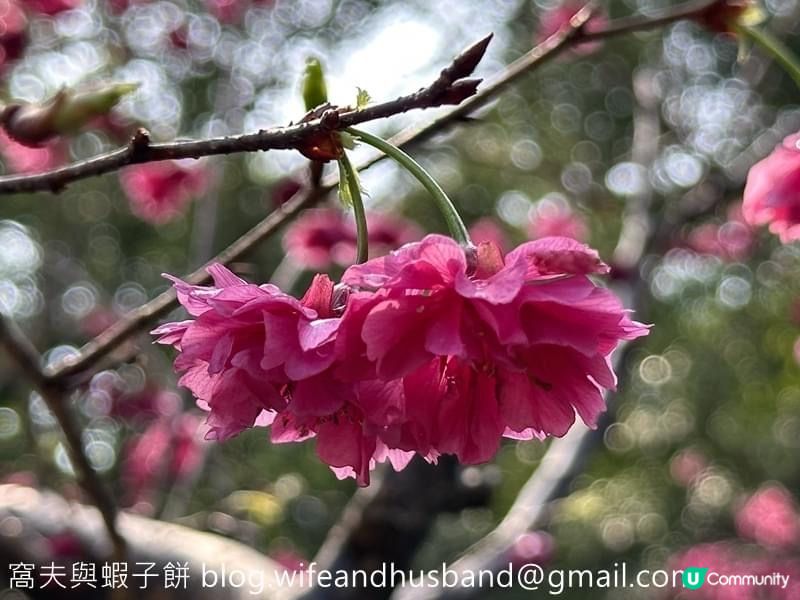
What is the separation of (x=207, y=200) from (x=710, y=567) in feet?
11.2

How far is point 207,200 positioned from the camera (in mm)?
2664

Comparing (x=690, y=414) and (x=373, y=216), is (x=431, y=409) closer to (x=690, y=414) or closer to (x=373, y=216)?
(x=373, y=216)

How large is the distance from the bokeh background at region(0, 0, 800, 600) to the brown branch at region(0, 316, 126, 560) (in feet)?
4.12

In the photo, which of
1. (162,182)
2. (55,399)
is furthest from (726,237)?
(55,399)

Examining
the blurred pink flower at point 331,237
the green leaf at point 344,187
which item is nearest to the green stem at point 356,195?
the green leaf at point 344,187

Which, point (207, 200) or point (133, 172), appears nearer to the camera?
point (207, 200)

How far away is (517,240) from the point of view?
20.2ft

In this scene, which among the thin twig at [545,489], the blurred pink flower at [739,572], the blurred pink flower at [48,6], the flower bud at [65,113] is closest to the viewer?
the flower bud at [65,113]

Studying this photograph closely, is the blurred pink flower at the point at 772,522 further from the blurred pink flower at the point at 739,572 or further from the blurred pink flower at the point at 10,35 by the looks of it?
the blurred pink flower at the point at 10,35

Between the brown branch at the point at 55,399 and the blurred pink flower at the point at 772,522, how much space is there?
A: 5168 mm

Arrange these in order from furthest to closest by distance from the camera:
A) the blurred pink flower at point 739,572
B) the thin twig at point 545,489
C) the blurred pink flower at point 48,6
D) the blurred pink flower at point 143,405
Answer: the blurred pink flower at point 739,572 → the blurred pink flower at point 143,405 → the thin twig at point 545,489 → the blurred pink flower at point 48,6

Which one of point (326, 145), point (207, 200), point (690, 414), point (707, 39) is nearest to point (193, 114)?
point (707, 39)

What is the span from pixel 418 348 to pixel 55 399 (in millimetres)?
619

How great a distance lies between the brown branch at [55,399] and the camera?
100cm
